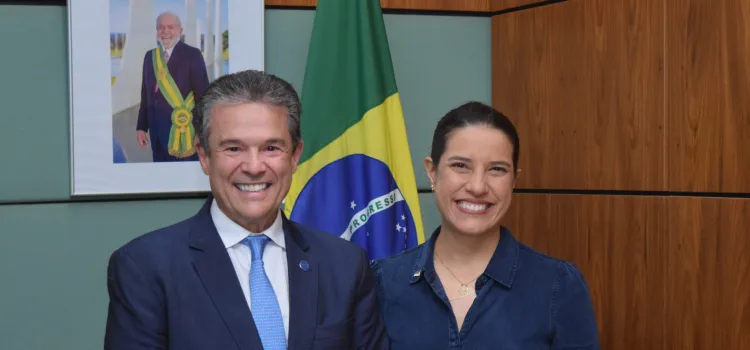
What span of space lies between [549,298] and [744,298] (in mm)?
803

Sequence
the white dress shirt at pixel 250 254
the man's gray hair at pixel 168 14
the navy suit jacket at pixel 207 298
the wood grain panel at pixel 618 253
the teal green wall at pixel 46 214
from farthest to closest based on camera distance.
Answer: the man's gray hair at pixel 168 14
the teal green wall at pixel 46 214
the wood grain panel at pixel 618 253
the white dress shirt at pixel 250 254
the navy suit jacket at pixel 207 298

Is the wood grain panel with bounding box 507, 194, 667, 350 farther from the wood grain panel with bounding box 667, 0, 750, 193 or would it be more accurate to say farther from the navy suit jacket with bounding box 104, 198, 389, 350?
the navy suit jacket with bounding box 104, 198, 389, 350

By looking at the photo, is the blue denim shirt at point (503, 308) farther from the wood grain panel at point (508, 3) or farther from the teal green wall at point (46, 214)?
the wood grain panel at point (508, 3)

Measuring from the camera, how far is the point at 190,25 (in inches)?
122

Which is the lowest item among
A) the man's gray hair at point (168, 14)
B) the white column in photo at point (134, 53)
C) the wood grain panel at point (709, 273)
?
the wood grain panel at point (709, 273)

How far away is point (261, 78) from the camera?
166 cm

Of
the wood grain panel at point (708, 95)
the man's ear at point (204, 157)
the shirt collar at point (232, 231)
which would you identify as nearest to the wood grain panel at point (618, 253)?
the wood grain panel at point (708, 95)

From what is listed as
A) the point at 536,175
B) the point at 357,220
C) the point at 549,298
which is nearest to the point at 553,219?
the point at 536,175

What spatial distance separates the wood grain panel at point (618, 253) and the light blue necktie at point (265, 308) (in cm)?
150

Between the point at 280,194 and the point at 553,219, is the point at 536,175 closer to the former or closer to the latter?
the point at 553,219

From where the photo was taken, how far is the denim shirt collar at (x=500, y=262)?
1.99 meters

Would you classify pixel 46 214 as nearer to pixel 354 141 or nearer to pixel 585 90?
pixel 354 141

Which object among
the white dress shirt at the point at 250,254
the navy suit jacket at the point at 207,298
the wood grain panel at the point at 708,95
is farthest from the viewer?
the wood grain panel at the point at 708,95

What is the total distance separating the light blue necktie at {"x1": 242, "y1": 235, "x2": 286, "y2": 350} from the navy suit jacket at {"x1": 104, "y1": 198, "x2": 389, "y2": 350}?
0.8 inches
